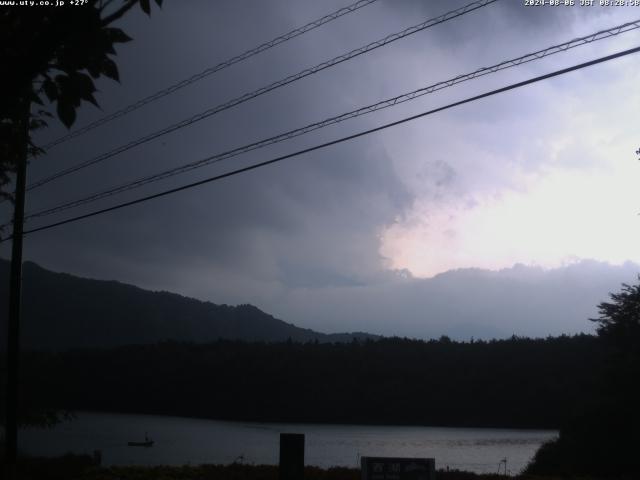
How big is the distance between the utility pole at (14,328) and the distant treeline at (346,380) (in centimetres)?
6432

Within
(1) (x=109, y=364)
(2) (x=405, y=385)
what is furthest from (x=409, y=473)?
(1) (x=109, y=364)

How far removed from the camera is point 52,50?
4.28 m

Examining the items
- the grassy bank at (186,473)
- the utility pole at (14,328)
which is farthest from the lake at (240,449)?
the utility pole at (14,328)

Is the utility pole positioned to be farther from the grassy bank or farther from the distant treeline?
the distant treeline

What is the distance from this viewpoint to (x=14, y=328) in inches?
720

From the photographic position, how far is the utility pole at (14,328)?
17812 millimetres

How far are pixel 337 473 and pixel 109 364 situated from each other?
98.3 m

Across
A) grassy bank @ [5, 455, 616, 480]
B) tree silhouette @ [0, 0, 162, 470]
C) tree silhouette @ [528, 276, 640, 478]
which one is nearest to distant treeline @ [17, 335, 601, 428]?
tree silhouette @ [528, 276, 640, 478]

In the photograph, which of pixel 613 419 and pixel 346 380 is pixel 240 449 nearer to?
pixel 613 419

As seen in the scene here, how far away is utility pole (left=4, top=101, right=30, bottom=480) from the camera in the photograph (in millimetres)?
17812

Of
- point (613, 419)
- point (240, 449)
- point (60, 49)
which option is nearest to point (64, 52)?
point (60, 49)

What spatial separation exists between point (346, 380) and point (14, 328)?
8678 centimetres

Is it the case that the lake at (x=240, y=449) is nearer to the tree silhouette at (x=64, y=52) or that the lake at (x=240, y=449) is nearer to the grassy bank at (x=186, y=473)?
the grassy bank at (x=186, y=473)

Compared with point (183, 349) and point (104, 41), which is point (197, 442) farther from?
point (183, 349)
